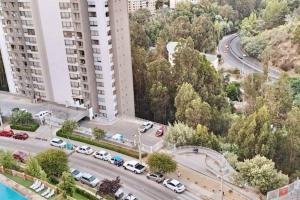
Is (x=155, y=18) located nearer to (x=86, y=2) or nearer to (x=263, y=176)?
(x=86, y=2)

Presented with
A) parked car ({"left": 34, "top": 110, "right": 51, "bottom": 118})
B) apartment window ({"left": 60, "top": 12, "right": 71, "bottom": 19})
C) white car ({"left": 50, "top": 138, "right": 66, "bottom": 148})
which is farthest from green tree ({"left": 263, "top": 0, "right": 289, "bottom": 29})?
white car ({"left": 50, "top": 138, "right": 66, "bottom": 148})

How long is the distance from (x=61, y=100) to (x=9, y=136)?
35.3 ft

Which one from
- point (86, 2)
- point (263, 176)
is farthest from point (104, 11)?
point (263, 176)

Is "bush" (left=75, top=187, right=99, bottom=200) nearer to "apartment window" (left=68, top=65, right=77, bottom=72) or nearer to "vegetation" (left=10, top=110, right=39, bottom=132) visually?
"vegetation" (left=10, top=110, right=39, bottom=132)

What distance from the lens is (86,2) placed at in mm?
58781

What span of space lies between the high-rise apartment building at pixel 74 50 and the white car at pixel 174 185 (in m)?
20.0

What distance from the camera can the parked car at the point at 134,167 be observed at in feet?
163

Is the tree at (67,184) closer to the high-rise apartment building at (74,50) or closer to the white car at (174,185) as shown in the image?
the white car at (174,185)

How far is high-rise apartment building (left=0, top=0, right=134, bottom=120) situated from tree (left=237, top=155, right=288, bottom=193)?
86.3ft

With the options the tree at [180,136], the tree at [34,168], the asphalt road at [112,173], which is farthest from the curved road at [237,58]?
the tree at [34,168]

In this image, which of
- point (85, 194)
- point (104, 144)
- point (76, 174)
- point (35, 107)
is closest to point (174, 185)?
point (85, 194)

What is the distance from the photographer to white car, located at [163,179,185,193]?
150 feet

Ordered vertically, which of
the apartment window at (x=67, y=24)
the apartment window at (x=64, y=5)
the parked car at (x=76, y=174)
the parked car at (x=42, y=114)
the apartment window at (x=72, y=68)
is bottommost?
the parked car at (x=76, y=174)

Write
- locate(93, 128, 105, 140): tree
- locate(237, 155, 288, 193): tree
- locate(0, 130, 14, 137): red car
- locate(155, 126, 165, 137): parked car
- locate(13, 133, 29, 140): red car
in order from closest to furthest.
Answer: locate(237, 155, 288, 193): tree < locate(93, 128, 105, 140): tree < locate(155, 126, 165, 137): parked car < locate(13, 133, 29, 140): red car < locate(0, 130, 14, 137): red car
